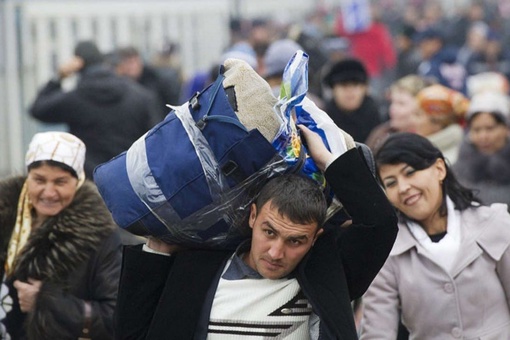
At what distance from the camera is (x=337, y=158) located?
3.77 meters

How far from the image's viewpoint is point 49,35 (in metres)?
13.4

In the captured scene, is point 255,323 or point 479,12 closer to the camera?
point 255,323

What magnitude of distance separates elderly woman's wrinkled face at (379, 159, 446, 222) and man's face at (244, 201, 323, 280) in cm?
101

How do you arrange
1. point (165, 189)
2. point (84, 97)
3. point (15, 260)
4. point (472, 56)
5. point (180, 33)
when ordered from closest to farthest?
point (165, 189) < point (15, 260) < point (84, 97) < point (180, 33) < point (472, 56)

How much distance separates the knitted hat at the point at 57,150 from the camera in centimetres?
510

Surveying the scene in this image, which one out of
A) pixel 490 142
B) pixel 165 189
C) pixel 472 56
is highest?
pixel 165 189

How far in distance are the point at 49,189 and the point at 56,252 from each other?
284 millimetres

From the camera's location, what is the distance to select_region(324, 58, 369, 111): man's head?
9.09 metres

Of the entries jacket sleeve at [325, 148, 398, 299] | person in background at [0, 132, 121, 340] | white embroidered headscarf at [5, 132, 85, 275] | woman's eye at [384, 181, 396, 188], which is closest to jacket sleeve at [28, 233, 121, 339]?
person in background at [0, 132, 121, 340]

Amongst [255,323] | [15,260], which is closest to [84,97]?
[15,260]

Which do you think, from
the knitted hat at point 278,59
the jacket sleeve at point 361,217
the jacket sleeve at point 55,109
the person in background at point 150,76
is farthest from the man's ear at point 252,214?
the person in background at point 150,76

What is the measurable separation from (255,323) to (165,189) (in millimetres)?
536

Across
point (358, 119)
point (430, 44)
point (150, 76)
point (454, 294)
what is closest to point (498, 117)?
point (358, 119)

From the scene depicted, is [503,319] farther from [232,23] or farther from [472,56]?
[472,56]
